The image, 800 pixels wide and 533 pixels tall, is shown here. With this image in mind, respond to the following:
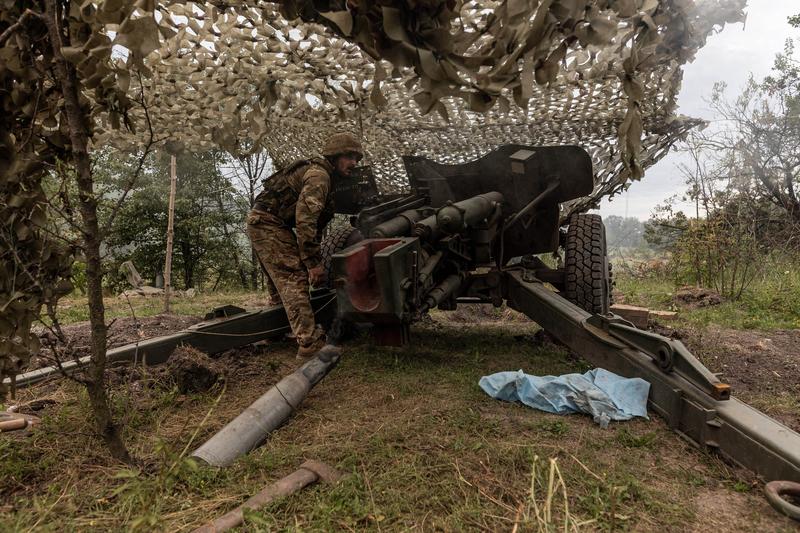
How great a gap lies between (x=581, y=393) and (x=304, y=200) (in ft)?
7.81

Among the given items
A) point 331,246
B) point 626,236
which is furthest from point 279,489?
point 626,236

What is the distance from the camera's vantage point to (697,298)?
23.9ft

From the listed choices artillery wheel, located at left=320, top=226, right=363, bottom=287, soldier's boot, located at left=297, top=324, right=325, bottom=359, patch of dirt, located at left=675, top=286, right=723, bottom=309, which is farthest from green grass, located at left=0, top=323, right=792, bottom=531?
patch of dirt, located at left=675, top=286, right=723, bottom=309

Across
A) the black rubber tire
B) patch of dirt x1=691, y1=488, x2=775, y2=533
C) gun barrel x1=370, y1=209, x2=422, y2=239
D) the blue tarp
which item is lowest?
patch of dirt x1=691, y1=488, x2=775, y2=533

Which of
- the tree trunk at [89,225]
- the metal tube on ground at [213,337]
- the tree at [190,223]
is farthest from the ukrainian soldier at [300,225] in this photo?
the tree at [190,223]

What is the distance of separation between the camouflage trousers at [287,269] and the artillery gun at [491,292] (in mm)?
271

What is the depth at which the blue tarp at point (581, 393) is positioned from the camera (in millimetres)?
2713

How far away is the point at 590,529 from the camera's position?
1.71m

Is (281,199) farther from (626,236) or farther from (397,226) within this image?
(626,236)

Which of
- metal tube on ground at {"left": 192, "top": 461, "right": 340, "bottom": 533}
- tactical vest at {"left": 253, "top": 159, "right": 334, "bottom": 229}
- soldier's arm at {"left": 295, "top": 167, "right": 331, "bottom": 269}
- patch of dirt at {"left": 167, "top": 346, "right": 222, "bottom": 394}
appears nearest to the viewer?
metal tube on ground at {"left": 192, "top": 461, "right": 340, "bottom": 533}

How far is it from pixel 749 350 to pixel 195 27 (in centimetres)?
488

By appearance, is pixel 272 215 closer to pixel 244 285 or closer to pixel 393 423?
pixel 393 423

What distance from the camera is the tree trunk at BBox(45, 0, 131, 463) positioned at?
183cm

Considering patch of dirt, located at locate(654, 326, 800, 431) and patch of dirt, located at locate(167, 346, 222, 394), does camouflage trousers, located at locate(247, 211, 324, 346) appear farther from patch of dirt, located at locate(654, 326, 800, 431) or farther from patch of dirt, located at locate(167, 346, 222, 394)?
patch of dirt, located at locate(654, 326, 800, 431)
